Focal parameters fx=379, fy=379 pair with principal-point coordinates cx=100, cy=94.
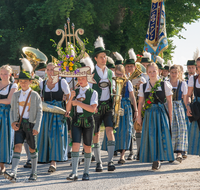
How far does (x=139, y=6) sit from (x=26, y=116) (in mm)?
15210

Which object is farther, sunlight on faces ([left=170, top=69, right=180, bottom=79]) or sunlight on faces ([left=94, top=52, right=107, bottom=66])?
sunlight on faces ([left=170, top=69, right=180, bottom=79])

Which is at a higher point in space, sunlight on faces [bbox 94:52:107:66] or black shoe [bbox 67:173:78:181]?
sunlight on faces [bbox 94:52:107:66]

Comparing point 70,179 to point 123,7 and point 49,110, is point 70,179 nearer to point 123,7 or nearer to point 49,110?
point 49,110

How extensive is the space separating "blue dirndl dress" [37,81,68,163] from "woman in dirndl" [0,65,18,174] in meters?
0.57

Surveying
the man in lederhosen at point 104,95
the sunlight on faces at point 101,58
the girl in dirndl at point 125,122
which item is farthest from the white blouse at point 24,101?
the girl in dirndl at point 125,122

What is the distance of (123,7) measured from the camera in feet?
69.7

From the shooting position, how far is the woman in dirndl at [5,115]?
22.4 ft

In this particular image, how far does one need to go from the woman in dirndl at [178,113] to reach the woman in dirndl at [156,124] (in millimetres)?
1420

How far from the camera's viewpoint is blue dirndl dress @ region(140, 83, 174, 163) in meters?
6.88

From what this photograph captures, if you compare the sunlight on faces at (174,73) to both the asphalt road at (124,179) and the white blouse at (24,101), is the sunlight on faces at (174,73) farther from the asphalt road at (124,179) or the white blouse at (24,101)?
the white blouse at (24,101)

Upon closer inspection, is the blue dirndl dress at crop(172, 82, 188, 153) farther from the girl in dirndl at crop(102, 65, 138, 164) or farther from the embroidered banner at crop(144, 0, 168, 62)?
the embroidered banner at crop(144, 0, 168, 62)

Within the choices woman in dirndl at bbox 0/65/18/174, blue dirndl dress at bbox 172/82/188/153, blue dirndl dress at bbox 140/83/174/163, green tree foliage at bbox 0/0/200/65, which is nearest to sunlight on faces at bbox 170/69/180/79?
blue dirndl dress at bbox 172/82/188/153

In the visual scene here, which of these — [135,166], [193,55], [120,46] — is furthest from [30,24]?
[135,166]

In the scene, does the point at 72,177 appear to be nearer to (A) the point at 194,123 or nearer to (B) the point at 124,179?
(B) the point at 124,179
